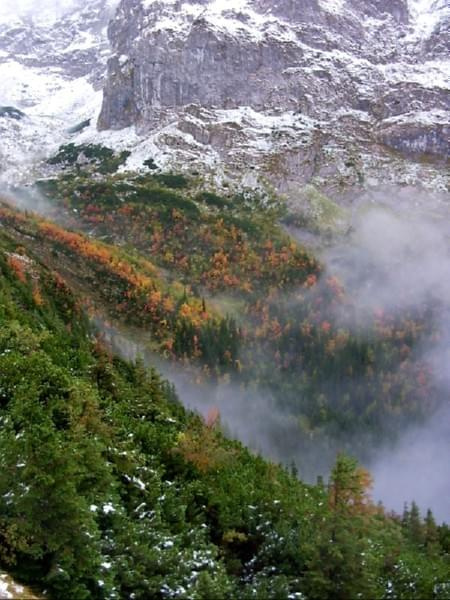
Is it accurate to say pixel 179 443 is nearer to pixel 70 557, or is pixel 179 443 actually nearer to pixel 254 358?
pixel 70 557

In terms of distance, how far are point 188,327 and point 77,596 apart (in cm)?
15728

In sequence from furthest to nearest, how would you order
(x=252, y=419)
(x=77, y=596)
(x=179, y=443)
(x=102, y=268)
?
(x=102, y=268), (x=252, y=419), (x=179, y=443), (x=77, y=596)

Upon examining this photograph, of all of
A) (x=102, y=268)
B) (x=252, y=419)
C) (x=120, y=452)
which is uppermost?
(x=102, y=268)

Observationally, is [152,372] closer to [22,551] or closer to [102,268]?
[22,551]

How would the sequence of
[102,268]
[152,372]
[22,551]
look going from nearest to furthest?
[22,551], [152,372], [102,268]

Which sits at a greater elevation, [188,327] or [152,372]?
[188,327]

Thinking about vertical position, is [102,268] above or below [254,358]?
above

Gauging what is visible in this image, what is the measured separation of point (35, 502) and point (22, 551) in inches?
69.3

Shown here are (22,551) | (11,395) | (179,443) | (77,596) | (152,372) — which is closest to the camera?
(77,596)

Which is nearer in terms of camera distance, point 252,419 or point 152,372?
point 152,372

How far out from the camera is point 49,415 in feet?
90.9

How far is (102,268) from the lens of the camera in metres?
181

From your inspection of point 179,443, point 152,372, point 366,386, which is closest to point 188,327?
point 366,386

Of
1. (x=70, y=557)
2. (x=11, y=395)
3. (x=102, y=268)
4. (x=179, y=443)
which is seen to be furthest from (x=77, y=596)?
(x=102, y=268)
